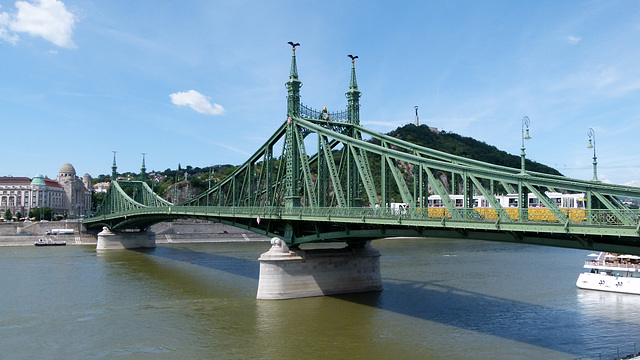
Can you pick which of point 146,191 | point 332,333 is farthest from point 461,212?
point 146,191

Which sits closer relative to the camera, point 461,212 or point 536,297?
point 461,212

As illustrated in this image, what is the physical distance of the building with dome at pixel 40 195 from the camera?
464 ft

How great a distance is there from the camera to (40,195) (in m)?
143

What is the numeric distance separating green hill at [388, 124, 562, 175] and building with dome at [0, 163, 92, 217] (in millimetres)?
111412

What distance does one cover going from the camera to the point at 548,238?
19750 millimetres

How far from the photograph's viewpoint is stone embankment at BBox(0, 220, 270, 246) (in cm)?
8652

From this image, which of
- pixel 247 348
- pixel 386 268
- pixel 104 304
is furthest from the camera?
pixel 386 268

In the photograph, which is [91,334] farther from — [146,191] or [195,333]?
[146,191]

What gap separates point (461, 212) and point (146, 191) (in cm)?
8131

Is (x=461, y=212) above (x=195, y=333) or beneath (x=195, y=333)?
above

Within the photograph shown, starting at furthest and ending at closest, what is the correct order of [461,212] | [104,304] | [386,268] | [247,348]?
[386,268] → [104,304] → [247,348] → [461,212]

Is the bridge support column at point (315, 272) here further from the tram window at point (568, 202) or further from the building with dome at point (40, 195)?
the building with dome at point (40, 195)

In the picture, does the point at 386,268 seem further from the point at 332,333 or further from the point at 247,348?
the point at 247,348

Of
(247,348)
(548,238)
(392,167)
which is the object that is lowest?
(247,348)
